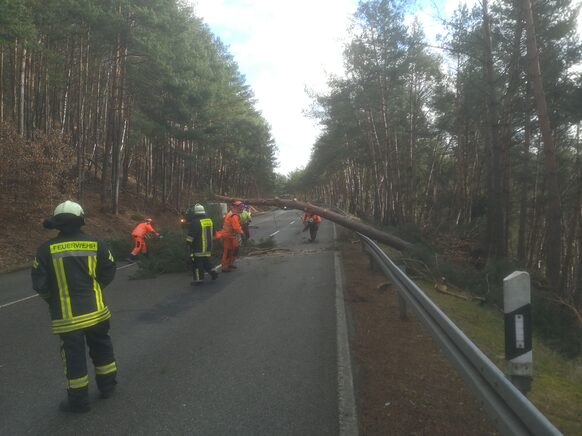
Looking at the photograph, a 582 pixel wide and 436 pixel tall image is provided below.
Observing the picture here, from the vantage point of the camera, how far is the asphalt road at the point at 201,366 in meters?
4.14

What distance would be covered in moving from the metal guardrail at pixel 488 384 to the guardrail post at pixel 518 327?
205mm

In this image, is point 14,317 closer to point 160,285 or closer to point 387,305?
point 160,285

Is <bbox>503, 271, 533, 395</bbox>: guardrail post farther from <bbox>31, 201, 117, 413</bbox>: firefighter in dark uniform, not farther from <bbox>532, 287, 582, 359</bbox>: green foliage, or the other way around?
<bbox>532, 287, 582, 359</bbox>: green foliage

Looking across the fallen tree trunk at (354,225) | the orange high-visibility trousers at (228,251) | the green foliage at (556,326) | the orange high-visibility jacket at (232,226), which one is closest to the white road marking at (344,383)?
the green foliage at (556,326)

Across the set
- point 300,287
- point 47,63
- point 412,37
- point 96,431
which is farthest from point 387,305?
point 47,63

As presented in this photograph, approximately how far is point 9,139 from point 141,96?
1149 cm

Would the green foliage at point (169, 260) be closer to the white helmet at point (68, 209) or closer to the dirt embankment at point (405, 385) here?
the dirt embankment at point (405, 385)

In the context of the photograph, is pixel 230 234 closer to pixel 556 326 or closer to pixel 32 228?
pixel 556 326

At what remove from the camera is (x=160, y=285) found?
11297 millimetres

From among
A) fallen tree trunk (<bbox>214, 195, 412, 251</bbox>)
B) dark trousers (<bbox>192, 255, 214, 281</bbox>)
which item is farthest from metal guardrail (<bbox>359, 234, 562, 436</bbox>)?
fallen tree trunk (<bbox>214, 195, 412, 251</bbox>)

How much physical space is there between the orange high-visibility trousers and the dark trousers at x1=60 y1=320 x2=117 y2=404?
27.4 feet

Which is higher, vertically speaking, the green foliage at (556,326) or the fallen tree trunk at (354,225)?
the fallen tree trunk at (354,225)

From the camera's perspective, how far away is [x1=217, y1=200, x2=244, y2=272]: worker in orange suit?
12938 millimetres

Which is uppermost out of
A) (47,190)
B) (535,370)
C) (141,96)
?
(141,96)
